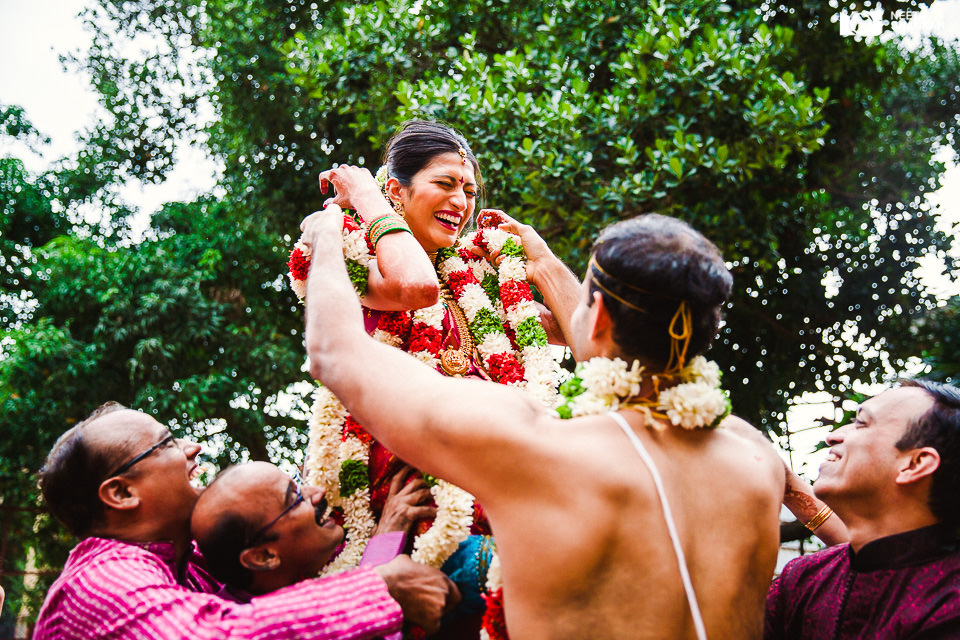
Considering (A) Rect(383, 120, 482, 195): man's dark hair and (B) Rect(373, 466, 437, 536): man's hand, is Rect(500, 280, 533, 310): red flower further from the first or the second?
(B) Rect(373, 466, 437, 536): man's hand

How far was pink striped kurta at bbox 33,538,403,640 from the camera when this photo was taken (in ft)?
6.89

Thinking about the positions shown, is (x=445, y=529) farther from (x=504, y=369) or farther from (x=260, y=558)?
(x=504, y=369)

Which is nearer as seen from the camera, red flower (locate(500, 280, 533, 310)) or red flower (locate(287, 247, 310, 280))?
red flower (locate(287, 247, 310, 280))

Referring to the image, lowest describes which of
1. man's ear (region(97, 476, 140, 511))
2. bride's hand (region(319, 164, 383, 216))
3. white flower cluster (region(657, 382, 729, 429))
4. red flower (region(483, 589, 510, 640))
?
red flower (region(483, 589, 510, 640))

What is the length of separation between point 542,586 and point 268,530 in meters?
1.05

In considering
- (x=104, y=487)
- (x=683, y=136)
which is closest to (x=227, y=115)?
(x=683, y=136)

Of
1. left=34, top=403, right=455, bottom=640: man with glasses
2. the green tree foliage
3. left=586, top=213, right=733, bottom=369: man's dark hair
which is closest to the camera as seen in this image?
left=586, top=213, right=733, bottom=369: man's dark hair

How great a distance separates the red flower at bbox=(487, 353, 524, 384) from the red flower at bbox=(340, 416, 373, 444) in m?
0.60

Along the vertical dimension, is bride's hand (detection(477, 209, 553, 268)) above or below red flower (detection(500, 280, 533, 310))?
above

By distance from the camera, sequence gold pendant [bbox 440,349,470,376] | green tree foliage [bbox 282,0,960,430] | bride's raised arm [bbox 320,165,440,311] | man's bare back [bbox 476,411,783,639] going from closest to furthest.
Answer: man's bare back [bbox 476,411,783,639]
bride's raised arm [bbox 320,165,440,311]
gold pendant [bbox 440,349,470,376]
green tree foliage [bbox 282,0,960,430]

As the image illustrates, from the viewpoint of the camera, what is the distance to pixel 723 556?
1981 millimetres

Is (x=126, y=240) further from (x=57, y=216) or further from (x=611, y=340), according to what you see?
(x=611, y=340)

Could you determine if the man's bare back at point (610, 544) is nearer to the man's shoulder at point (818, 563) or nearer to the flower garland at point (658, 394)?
the flower garland at point (658, 394)

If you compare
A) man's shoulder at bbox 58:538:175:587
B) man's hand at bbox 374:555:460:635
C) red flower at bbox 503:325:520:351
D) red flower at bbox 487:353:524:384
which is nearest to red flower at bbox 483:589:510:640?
man's hand at bbox 374:555:460:635
